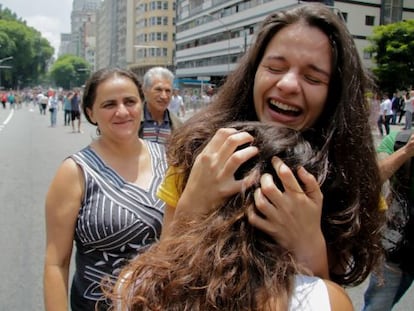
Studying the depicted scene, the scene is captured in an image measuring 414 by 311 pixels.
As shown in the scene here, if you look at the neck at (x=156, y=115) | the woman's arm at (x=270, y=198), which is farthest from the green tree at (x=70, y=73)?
the woman's arm at (x=270, y=198)

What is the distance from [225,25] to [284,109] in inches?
2447

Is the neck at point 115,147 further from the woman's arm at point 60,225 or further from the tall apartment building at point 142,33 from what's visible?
the tall apartment building at point 142,33

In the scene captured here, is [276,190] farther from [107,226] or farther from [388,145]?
[388,145]

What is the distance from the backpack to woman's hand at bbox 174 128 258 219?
191 cm

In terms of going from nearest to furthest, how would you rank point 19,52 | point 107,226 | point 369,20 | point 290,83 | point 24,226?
point 290,83 < point 107,226 < point 24,226 < point 369,20 < point 19,52

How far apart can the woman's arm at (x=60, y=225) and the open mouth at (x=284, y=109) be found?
126cm

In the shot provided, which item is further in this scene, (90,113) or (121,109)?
(90,113)

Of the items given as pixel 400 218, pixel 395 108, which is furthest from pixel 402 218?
pixel 395 108

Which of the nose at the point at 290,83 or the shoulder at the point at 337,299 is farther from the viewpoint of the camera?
the nose at the point at 290,83

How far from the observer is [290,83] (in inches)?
54.9

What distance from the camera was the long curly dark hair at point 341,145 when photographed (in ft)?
4.41

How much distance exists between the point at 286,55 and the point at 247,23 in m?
62.1

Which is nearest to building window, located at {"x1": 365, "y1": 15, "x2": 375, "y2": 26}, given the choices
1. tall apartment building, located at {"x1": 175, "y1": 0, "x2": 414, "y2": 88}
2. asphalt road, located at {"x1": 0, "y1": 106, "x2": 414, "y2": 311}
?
tall apartment building, located at {"x1": 175, "y1": 0, "x2": 414, "y2": 88}

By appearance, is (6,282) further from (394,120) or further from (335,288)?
(394,120)
